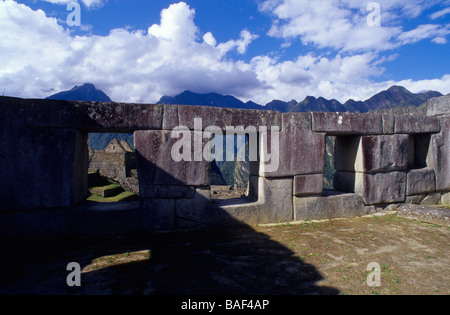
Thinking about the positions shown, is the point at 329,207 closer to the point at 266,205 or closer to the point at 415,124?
the point at 266,205

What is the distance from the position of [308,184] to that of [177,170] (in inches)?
109

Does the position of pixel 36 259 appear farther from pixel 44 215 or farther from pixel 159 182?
pixel 159 182

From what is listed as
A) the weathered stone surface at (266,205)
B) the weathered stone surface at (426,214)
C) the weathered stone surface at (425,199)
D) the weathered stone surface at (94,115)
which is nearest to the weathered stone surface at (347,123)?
the weathered stone surface at (266,205)

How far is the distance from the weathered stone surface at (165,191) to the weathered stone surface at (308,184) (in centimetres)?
221

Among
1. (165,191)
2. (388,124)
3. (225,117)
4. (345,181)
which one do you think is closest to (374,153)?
(388,124)

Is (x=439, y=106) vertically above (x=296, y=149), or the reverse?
(x=439, y=106)

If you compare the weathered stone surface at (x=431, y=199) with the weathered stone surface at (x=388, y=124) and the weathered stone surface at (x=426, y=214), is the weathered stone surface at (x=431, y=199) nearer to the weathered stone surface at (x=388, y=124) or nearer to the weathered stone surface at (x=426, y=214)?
the weathered stone surface at (x=426, y=214)

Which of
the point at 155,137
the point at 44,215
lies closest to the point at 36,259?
the point at 44,215

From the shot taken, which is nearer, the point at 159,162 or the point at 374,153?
the point at 159,162

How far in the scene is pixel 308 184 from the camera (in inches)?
214

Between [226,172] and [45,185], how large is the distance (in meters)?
104

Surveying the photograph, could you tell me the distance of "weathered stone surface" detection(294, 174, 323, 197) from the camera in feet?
17.6

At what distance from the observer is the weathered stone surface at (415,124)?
20.5 feet

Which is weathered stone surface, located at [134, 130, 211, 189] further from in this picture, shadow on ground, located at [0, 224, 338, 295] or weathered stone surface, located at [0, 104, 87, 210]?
weathered stone surface, located at [0, 104, 87, 210]
